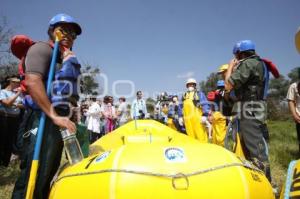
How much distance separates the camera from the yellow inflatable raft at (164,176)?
2033 millimetres

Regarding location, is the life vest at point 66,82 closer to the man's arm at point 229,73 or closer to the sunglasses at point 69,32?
the sunglasses at point 69,32

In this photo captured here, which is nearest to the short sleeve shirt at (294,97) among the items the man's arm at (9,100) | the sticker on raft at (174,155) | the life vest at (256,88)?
the life vest at (256,88)

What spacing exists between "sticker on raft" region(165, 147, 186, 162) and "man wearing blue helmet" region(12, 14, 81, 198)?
0.81 metres

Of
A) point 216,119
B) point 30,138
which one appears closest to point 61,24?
point 30,138

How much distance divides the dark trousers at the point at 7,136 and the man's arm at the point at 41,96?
373cm

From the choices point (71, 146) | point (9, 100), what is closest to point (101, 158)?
point (71, 146)

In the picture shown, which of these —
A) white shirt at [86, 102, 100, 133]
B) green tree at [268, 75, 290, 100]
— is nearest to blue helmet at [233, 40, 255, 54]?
white shirt at [86, 102, 100, 133]

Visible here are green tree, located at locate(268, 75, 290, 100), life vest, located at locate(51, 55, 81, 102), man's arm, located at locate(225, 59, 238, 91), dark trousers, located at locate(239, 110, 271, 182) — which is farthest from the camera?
green tree, located at locate(268, 75, 290, 100)

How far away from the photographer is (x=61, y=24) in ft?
9.12

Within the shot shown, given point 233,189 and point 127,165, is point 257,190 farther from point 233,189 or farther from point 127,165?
point 127,165

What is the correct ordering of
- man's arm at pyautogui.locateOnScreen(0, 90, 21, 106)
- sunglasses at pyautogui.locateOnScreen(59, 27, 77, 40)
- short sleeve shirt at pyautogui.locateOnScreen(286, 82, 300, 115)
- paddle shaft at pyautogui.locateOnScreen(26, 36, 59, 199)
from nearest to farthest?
paddle shaft at pyautogui.locateOnScreen(26, 36, 59, 199) < sunglasses at pyautogui.locateOnScreen(59, 27, 77, 40) < short sleeve shirt at pyautogui.locateOnScreen(286, 82, 300, 115) < man's arm at pyautogui.locateOnScreen(0, 90, 21, 106)

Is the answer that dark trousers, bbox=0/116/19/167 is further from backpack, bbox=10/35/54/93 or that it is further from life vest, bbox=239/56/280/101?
life vest, bbox=239/56/280/101

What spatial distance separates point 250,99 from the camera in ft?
12.4

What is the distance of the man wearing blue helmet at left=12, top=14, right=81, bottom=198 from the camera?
248 cm
